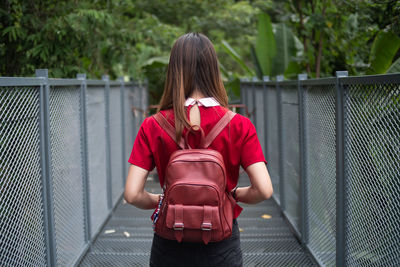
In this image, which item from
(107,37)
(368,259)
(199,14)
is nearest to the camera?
(368,259)

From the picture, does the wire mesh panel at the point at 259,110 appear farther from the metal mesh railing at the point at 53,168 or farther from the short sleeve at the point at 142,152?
the short sleeve at the point at 142,152

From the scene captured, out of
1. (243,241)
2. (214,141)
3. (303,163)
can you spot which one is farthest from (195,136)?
(243,241)

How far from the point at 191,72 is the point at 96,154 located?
3.31 m

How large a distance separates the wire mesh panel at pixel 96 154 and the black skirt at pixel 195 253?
2.69 metres

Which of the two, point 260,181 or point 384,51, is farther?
point 384,51

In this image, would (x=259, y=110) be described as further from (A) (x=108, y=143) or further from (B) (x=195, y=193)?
(B) (x=195, y=193)

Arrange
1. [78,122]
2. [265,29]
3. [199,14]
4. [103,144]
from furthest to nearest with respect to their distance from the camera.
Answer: [199,14] < [265,29] < [103,144] < [78,122]

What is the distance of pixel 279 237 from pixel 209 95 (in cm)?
325

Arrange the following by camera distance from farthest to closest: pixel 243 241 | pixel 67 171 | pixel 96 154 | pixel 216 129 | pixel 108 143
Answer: pixel 108 143 < pixel 96 154 < pixel 243 241 < pixel 67 171 < pixel 216 129

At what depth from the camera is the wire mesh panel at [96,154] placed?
4.91 meters

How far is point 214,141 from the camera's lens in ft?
6.88

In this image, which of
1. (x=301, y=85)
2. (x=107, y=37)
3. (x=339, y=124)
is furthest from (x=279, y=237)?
(x=107, y=37)

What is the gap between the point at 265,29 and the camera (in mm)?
9352

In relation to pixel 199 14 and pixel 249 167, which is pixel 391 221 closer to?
pixel 249 167
